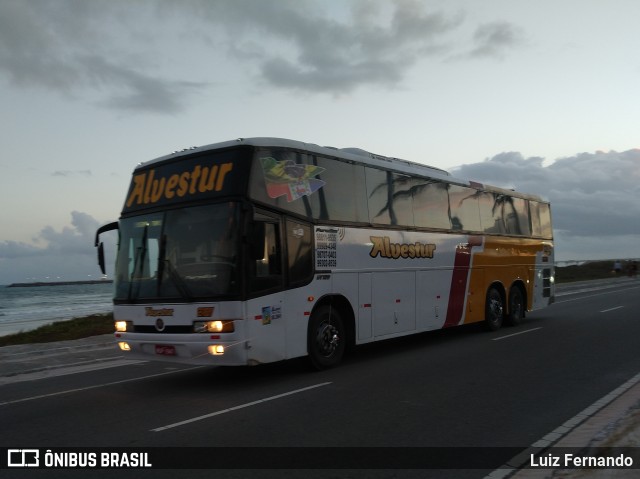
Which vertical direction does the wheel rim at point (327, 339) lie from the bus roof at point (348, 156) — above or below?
below

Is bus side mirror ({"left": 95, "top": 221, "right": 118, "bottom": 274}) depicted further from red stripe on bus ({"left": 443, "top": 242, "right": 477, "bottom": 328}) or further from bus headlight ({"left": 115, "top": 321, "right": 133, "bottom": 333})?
red stripe on bus ({"left": 443, "top": 242, "right": 477, "bottom": 328})

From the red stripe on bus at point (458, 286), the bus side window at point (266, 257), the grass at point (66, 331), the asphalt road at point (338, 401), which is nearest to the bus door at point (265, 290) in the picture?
the bus side window at point (266, 257)

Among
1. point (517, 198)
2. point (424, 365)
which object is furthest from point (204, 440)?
point (517, 198)

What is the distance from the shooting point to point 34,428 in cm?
702

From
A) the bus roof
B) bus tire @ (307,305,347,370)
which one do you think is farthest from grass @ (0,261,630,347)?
bus tire @ (307,305,347,370)

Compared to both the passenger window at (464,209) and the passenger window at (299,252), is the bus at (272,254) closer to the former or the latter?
the passenger window at (299,252)

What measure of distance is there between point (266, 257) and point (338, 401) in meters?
2.47

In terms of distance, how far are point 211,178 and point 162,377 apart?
384 centimetres

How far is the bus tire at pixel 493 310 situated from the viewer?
15172 mm

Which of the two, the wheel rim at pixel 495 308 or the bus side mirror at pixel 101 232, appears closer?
the bus side mirror at pixel 101 232

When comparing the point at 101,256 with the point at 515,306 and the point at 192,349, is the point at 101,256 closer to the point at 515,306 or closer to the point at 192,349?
the point at 192,349

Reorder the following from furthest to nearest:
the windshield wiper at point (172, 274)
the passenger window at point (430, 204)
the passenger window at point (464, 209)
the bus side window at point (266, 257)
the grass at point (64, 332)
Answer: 1. the grass at point (64, 332)
2. the passenger window at point (464, 209)
3. the passenger window at point (430, 204)
4. the windshield wiper at point (172, 274)
5. the bus side window at point (266, 257)

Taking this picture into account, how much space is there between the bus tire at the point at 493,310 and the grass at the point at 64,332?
11.4 meters

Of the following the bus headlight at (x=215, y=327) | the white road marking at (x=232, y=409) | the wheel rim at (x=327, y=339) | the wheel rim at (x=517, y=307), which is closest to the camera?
the white road marking at (x=232, y=409)
